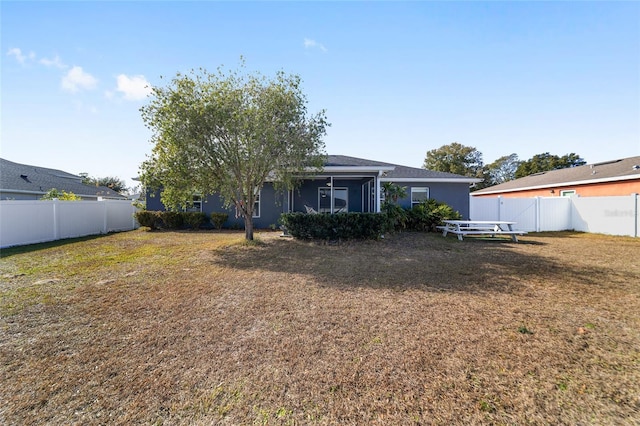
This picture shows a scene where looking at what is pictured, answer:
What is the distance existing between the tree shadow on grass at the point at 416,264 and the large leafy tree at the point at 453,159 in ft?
98.4

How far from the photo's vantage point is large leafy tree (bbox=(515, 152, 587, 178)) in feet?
112

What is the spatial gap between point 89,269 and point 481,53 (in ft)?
45.4

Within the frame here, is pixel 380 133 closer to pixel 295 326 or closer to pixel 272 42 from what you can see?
pixel 272 42

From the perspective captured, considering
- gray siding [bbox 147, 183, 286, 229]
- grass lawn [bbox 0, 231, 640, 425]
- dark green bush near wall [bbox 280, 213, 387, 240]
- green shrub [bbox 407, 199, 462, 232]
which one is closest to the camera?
grass lawn [bbox 0, 231, 640, 425]

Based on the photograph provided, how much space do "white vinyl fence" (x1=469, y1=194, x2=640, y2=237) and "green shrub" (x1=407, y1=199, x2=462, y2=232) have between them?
3436mm

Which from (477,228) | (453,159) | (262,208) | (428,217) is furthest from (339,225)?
(453,159)

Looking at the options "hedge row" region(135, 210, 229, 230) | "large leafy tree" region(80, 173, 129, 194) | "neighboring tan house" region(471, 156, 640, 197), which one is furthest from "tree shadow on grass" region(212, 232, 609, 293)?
"large leafy tree" region(80, 173, 129, 194)

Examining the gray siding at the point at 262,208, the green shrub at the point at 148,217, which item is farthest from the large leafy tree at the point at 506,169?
the green shrub at the point at 148,217

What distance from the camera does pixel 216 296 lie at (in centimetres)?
434

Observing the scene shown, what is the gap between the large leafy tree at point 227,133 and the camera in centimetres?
754

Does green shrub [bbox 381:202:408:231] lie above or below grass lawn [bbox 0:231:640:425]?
above

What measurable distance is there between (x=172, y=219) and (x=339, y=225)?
977cm

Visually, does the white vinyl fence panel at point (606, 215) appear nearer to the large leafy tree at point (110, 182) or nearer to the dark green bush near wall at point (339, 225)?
the dark green bush near wall at point (339, 225)

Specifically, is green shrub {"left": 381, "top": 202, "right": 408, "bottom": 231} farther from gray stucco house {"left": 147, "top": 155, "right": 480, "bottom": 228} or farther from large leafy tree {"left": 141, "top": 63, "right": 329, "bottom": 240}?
large leafy tree {"left": 141, "top": 63, "right": 329, "bottom": 240}
